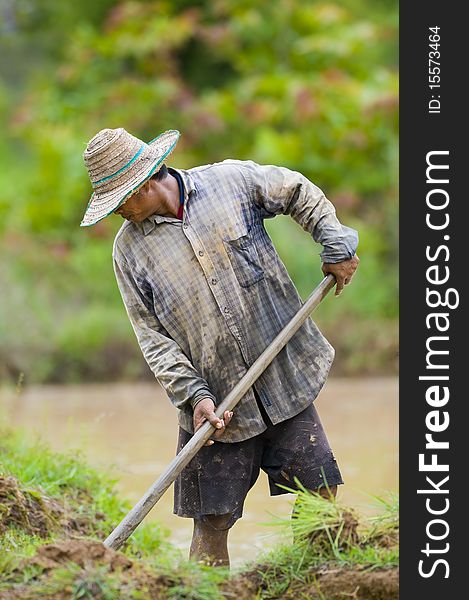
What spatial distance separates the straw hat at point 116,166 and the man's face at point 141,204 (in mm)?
69

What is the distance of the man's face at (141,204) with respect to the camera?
4.29m

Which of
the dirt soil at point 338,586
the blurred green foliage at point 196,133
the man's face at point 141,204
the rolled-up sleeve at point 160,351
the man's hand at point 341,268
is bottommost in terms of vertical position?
the dirt soil at point 338,586

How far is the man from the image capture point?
14.5ft

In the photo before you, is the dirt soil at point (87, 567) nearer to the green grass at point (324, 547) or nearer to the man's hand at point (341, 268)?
the green grass at point (324, 547)

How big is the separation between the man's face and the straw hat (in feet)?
0.23

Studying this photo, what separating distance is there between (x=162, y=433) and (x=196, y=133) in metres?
5.71

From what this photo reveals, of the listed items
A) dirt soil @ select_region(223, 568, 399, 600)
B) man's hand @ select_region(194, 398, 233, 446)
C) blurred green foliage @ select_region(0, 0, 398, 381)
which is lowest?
dirt soil @ select_region(223, 568, 399, 600)

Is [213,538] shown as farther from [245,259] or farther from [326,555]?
[245,259]

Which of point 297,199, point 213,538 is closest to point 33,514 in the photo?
point 213,538

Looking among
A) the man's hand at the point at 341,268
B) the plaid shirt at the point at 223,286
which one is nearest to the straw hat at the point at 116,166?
the plaid shirt at the point at 223,286

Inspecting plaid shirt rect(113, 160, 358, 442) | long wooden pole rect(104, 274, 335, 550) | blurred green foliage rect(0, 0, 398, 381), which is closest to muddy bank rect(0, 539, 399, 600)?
long wooden pole rect(104, 274, 335, 550)

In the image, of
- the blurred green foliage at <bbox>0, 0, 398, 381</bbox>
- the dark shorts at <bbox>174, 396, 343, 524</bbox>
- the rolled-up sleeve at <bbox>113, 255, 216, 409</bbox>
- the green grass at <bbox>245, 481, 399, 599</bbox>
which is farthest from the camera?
the blurred green foliage at <bbox>0, 0, 398, 381</bbox>

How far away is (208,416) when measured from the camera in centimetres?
429

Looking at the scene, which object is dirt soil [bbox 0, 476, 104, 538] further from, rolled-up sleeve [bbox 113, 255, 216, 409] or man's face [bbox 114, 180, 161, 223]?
man's face [bbox 114, 180, 161, 223]
